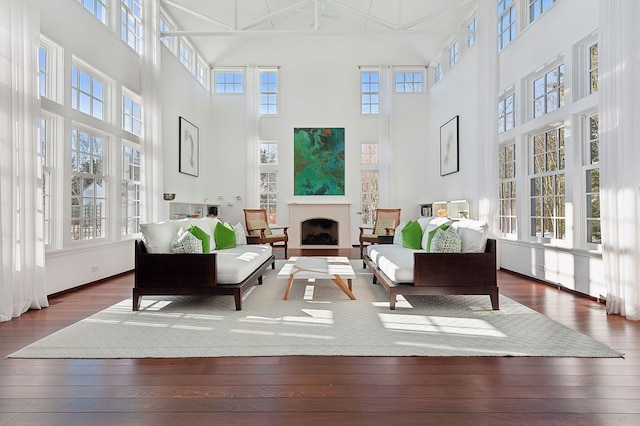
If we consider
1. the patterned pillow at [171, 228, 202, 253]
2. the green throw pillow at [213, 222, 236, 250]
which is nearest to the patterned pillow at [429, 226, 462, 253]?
the patterned pillow at [171, 228, 202, 253]

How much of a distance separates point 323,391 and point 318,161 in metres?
8.69

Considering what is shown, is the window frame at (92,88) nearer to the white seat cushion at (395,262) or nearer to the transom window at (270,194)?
the white seat cushion at (395,262)

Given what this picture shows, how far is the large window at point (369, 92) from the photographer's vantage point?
10.6 m

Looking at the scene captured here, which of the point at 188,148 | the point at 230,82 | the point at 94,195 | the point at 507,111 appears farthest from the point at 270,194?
the point at 507,111

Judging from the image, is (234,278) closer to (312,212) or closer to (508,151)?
(508,151)

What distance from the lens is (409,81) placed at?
10.6m

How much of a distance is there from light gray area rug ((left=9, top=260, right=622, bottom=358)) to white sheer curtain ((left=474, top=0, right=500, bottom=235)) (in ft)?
7.75

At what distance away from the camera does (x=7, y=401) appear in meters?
2.02

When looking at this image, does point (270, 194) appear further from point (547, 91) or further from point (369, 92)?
point (547, 91)

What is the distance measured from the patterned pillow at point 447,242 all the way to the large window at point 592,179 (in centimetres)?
187

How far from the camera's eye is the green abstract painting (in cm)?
1048

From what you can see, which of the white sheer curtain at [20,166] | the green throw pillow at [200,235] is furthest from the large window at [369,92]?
the white sheer curtain at [20,166]

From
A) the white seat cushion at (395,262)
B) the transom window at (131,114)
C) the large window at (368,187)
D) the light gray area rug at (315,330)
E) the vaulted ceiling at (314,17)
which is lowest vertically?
the light gray area rug at (315,330)

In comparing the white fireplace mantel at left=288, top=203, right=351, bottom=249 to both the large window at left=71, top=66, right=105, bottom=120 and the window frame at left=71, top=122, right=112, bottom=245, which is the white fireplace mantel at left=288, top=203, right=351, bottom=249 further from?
the large window at left=71, top=66, right=105, bottom=120
